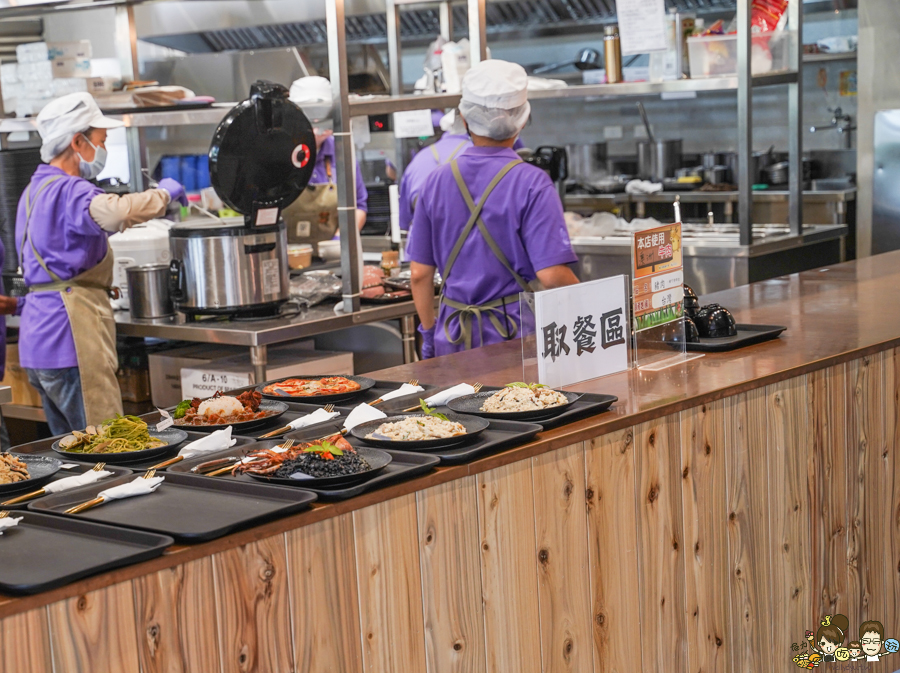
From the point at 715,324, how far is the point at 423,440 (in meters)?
1.16

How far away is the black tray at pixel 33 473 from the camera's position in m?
1.82

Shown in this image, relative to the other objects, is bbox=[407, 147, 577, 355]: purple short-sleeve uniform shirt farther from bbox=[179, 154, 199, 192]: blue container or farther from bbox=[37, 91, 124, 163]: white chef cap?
bbox=[179, 154, 199, 192]: blue container

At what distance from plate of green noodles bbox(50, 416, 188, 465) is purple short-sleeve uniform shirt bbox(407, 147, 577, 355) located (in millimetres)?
1344

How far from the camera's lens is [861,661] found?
2.80 metres

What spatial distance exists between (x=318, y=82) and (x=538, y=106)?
15.1 ft

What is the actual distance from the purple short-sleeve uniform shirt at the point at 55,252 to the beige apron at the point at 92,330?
0.07ft

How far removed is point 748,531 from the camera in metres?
2.48

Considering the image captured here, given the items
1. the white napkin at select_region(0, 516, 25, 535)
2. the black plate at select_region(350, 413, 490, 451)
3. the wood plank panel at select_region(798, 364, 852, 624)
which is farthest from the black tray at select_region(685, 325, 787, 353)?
the white napkin at select_region(0, 516, 25, 535)

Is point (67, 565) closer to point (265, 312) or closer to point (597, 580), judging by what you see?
point (597, 580)

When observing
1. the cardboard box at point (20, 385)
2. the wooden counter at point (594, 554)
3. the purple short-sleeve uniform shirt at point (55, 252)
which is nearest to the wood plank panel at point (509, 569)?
the wooden counter at point (594, 554)

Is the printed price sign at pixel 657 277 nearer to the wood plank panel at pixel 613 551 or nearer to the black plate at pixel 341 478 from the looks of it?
the wood plank panel at pixel 613 551

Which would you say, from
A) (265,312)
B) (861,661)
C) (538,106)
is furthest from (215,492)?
(538,106)

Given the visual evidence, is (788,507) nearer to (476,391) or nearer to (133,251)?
(476,391)

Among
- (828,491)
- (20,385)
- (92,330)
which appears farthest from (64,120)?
(828,491)
